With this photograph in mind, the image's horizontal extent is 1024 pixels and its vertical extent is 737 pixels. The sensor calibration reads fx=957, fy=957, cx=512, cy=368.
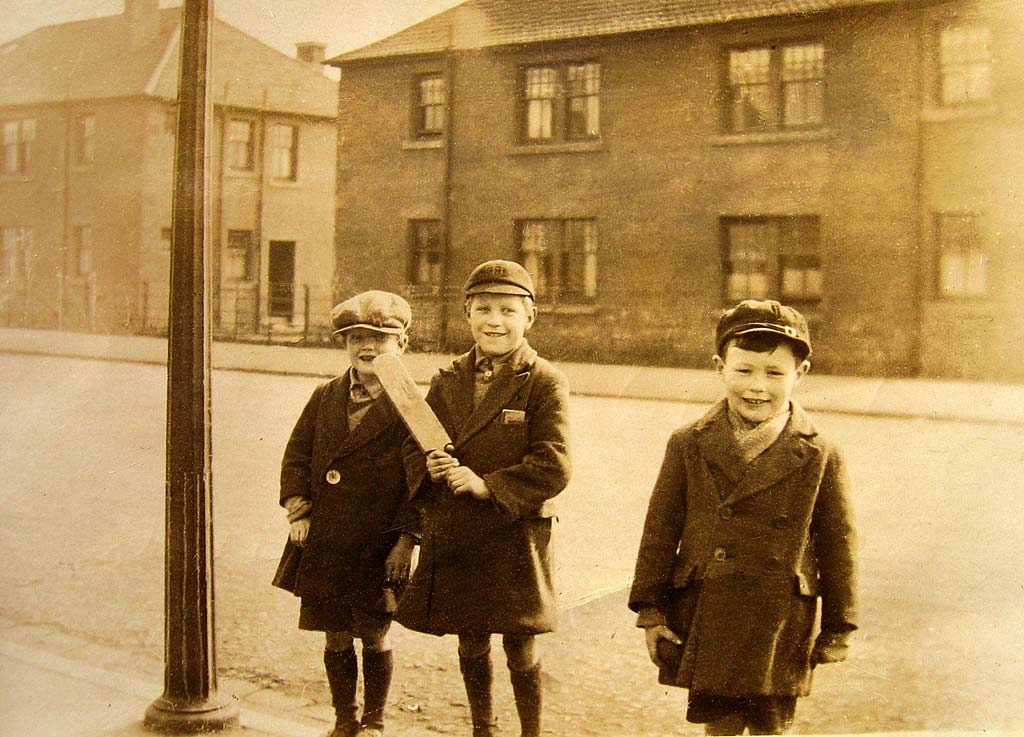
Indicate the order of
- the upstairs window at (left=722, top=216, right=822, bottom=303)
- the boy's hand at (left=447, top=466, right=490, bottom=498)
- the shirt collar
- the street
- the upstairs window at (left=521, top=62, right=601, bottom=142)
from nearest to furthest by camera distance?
the boy's hand at (left=447, top=466, right=490, bottom=498) < the shirt collar < the street < the upstairs window at (left=722, top=216, right=822, bottom=303) < the upstairs window at (left=521, top=62, right=601, bottom=142)

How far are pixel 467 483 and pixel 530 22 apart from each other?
1.48m

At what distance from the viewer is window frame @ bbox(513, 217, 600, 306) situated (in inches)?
112

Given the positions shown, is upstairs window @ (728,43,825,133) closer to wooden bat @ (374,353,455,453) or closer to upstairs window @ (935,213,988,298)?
upstairs window @ (935,213,988,298)

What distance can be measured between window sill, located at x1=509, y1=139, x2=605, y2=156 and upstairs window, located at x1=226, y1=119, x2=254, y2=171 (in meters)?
0.79

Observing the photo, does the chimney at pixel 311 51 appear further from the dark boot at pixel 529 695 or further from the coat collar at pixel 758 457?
the dark boot at pixel 529 695

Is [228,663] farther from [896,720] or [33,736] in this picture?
[896,720]

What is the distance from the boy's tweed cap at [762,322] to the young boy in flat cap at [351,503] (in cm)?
83

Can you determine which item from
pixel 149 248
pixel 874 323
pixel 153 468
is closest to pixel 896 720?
pixel 874 323

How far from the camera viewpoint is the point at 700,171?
2865 millimetres

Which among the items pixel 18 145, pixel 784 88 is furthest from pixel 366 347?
pixel 18 145

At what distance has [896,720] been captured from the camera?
255cm

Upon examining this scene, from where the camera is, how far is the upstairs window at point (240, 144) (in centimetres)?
284

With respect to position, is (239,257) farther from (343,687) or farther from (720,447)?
(720,447)

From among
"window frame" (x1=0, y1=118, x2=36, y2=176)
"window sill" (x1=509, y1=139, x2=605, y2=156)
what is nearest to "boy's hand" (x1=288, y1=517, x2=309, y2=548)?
"window sill" (x1=509, y1=139, x2=605, y2=156)
